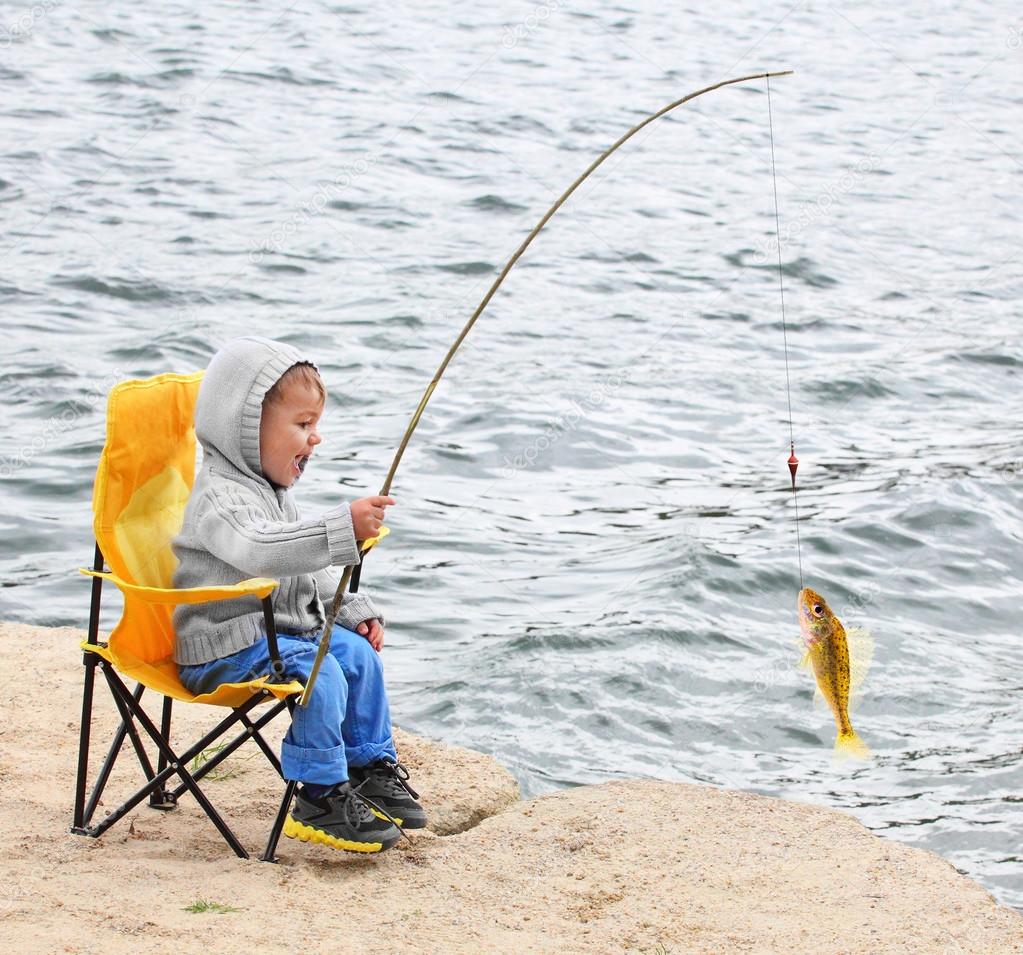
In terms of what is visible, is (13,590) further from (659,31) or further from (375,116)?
(659,31)

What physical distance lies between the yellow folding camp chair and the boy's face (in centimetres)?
36

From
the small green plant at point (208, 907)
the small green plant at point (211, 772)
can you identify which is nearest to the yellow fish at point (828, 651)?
the small green plant at point (208, 907)

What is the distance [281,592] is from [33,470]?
15.2ft

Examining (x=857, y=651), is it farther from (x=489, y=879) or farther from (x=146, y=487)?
(x=146, y=487)

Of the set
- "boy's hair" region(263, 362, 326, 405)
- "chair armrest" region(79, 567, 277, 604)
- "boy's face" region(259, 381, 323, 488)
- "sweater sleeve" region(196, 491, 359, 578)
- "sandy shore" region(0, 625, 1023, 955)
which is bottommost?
"sandy shore" region(0, 625, 1023, 955)

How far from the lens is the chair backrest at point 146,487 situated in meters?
3.77

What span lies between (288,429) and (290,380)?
13 centimetres

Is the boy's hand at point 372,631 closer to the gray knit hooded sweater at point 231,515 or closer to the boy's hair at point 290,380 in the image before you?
the gray knit hooded sweater at point 231,515

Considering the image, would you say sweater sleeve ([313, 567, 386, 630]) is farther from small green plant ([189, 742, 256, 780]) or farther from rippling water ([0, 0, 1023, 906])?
rippling water ([0, 0, 1023, 906])

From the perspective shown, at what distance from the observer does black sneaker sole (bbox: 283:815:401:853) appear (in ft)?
12.0

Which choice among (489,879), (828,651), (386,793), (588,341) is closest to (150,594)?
(386,793)

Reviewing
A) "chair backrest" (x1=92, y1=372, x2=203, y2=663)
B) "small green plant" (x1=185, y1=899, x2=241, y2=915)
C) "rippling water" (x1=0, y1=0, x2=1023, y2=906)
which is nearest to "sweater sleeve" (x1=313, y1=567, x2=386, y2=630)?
"chair backrest" (x1=92, y1=372, x2=203, y2=663)

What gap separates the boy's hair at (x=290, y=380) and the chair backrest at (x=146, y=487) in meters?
0.37

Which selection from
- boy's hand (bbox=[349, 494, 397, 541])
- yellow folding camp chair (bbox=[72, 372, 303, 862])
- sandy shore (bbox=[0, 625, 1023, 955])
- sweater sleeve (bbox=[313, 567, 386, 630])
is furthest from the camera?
sweater sleeve (bbox=[313, 567, 386, 630])
